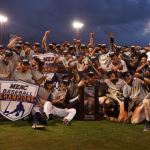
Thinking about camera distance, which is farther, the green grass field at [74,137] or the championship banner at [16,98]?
the championship banner at [16,98]

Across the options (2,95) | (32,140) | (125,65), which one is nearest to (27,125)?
(2,95)

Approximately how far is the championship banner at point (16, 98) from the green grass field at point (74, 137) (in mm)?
358

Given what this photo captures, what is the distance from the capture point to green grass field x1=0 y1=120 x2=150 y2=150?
9.73 m

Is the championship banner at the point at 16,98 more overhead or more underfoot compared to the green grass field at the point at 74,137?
more overhead

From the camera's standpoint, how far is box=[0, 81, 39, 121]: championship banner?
12.4 m

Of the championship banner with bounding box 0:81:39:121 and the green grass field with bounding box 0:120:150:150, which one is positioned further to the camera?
the championship banner with bounding box 0:81:39:121

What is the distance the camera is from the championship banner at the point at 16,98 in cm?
1239

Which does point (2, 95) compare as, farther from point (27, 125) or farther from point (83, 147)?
point (83, 147)

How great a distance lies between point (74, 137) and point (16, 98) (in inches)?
105

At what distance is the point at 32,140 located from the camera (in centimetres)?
1021

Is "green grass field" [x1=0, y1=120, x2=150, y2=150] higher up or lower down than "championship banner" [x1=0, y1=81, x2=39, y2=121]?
lower down

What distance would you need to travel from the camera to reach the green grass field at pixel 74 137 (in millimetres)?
9734

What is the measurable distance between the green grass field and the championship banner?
0.36 metres

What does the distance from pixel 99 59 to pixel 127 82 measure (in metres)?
2.68
